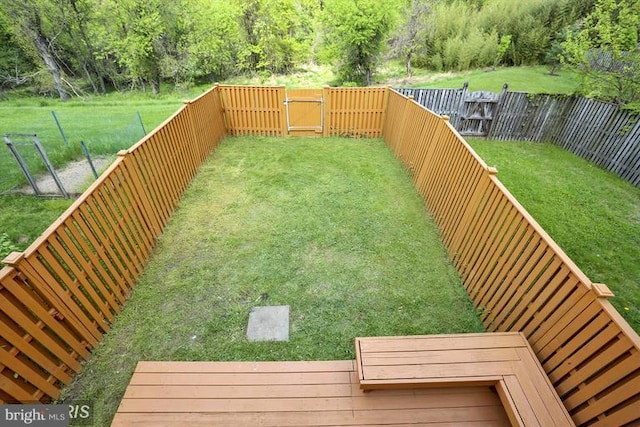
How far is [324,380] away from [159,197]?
3.88m

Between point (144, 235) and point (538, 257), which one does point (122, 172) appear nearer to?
point (144, 235)

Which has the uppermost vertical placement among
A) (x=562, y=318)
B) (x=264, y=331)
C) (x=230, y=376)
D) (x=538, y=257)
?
(x=538, y=257)

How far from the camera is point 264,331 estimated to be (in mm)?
3482

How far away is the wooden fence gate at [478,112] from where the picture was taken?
9.23 m

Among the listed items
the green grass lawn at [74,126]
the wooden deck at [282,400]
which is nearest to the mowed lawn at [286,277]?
the wooden deck at [282,400]

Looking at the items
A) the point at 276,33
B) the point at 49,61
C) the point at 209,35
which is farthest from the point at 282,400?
the point at 49,61

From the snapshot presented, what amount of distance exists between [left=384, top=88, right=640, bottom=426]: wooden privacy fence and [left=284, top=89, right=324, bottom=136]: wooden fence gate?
14.6 feet

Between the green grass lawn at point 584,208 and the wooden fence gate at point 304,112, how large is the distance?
4.88 m

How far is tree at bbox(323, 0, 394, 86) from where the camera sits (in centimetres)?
1591

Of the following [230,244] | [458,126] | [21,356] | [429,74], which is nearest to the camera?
[21,356]

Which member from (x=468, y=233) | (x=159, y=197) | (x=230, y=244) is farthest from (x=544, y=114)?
(x=159, y=197)

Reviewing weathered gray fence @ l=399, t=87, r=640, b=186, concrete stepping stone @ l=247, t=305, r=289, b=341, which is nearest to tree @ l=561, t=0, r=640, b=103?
weathered gray fence @ l=399, t=87, r=640, b=186

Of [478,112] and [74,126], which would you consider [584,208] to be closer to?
[478,112]

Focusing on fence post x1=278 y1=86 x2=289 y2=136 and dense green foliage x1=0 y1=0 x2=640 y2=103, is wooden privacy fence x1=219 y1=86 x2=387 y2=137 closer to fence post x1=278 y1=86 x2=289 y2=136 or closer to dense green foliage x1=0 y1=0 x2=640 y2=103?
fence post x1=278 y1=86 x2=289 y2=136
